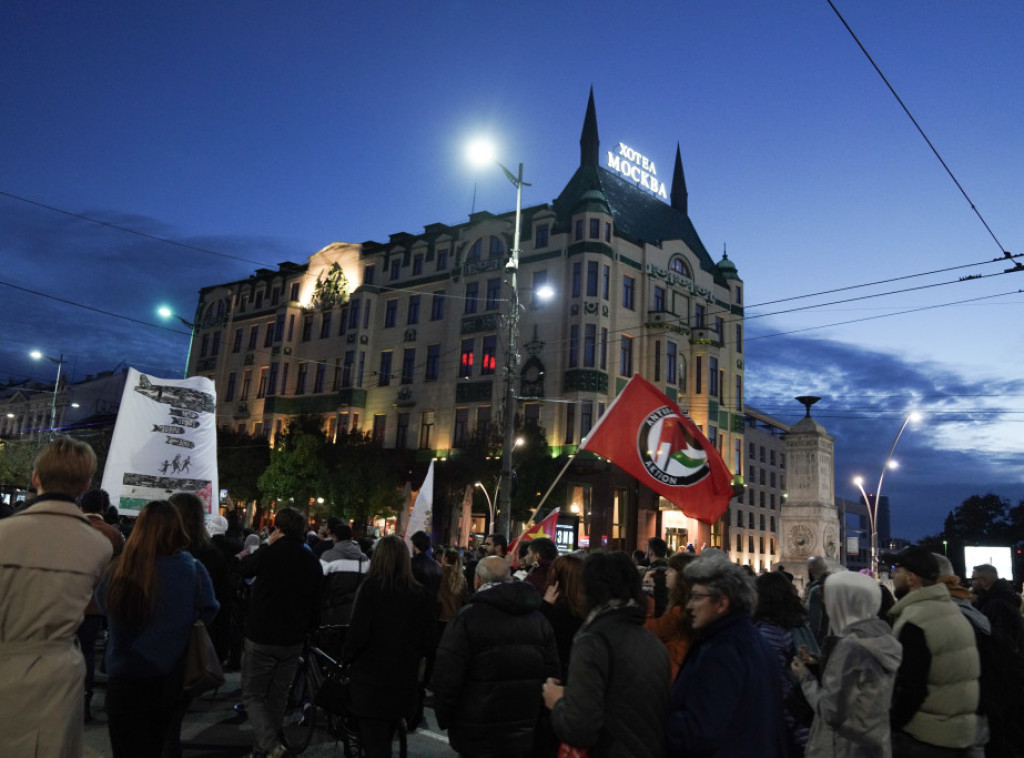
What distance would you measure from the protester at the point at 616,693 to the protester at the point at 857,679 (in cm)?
110

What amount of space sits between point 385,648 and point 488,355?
40.5m

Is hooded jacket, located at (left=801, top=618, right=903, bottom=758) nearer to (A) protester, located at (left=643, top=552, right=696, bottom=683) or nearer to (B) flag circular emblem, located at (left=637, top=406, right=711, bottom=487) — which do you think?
(A) protester, located at (left=643, top=552, right=696, bottom=683)

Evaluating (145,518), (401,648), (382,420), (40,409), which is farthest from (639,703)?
(40,409)

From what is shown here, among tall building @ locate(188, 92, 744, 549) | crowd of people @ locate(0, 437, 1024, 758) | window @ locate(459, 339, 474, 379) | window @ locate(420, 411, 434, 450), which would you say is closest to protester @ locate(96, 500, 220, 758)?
crowd of people @ locate(0, 437, 1024, 758)

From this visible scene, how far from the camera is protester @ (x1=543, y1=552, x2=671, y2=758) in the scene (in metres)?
3.46

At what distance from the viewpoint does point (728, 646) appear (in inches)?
133

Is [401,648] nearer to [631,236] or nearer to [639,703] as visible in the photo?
[639,703]

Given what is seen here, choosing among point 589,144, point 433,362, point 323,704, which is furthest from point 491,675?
point 589,144

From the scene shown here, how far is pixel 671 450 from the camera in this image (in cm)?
1120

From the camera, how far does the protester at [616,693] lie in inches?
136

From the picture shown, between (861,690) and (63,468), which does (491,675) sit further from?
(63,468)

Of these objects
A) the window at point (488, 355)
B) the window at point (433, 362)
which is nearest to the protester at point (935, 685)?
the window at point (488, 355)

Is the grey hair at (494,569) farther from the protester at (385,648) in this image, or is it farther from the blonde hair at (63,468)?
the blonde hair at (63,468)

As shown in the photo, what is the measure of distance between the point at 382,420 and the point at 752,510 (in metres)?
41.0
